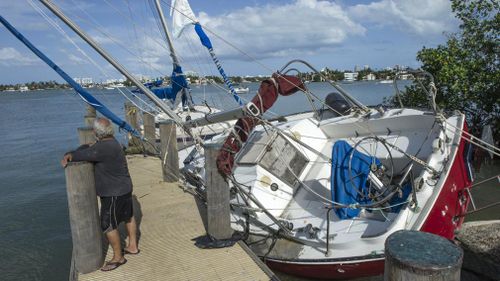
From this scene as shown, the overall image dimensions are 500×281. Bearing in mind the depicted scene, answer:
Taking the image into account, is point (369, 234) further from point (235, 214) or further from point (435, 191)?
point (235, 214)

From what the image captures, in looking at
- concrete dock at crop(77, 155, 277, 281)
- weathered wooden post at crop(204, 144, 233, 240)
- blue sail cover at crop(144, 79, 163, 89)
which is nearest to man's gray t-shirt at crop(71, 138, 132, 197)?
concrete dock at crop(77, 155, 277, 281)

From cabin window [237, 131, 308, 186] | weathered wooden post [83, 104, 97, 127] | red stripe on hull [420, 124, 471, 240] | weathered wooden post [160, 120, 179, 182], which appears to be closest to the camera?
red stripe on hull [420, 124, 471, 240]

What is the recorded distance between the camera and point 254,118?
20.0ft

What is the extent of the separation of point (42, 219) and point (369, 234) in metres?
Answer: 9.27

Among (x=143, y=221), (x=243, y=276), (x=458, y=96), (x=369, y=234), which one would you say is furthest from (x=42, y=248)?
(x=458, y=96)

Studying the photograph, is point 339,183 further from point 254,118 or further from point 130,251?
point 130,251

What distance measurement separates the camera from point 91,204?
460 cm

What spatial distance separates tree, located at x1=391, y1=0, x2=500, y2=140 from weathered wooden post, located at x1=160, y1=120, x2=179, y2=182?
881 centimetres

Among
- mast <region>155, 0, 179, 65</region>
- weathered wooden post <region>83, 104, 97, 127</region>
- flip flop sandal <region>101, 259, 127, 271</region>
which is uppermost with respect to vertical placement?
mast <region>155, 0, 179, 65</region>

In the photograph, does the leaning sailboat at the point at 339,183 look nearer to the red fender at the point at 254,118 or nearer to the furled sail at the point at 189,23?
the red fender at the point at 254,118

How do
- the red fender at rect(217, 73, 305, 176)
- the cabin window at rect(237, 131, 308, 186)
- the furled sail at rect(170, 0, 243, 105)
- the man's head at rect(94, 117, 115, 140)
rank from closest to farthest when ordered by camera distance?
the man's head at rect(94, 117, 115, 140)
the red fender at rect(217, 73, 305, 176)
the cabin window at rect(237, 131, 308, 186)
the furled sail at rect(170, 0, 243, 105)

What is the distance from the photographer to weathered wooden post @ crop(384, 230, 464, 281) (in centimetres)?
224

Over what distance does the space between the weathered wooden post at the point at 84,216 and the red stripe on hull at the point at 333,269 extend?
108 inches

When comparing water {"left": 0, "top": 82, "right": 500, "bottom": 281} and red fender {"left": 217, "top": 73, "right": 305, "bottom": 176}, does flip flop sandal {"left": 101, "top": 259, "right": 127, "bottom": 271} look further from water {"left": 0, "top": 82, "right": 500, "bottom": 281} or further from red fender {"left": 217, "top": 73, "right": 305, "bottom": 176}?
water {"left": 0, "top": 82, "right": 500, "bottom": 281}
